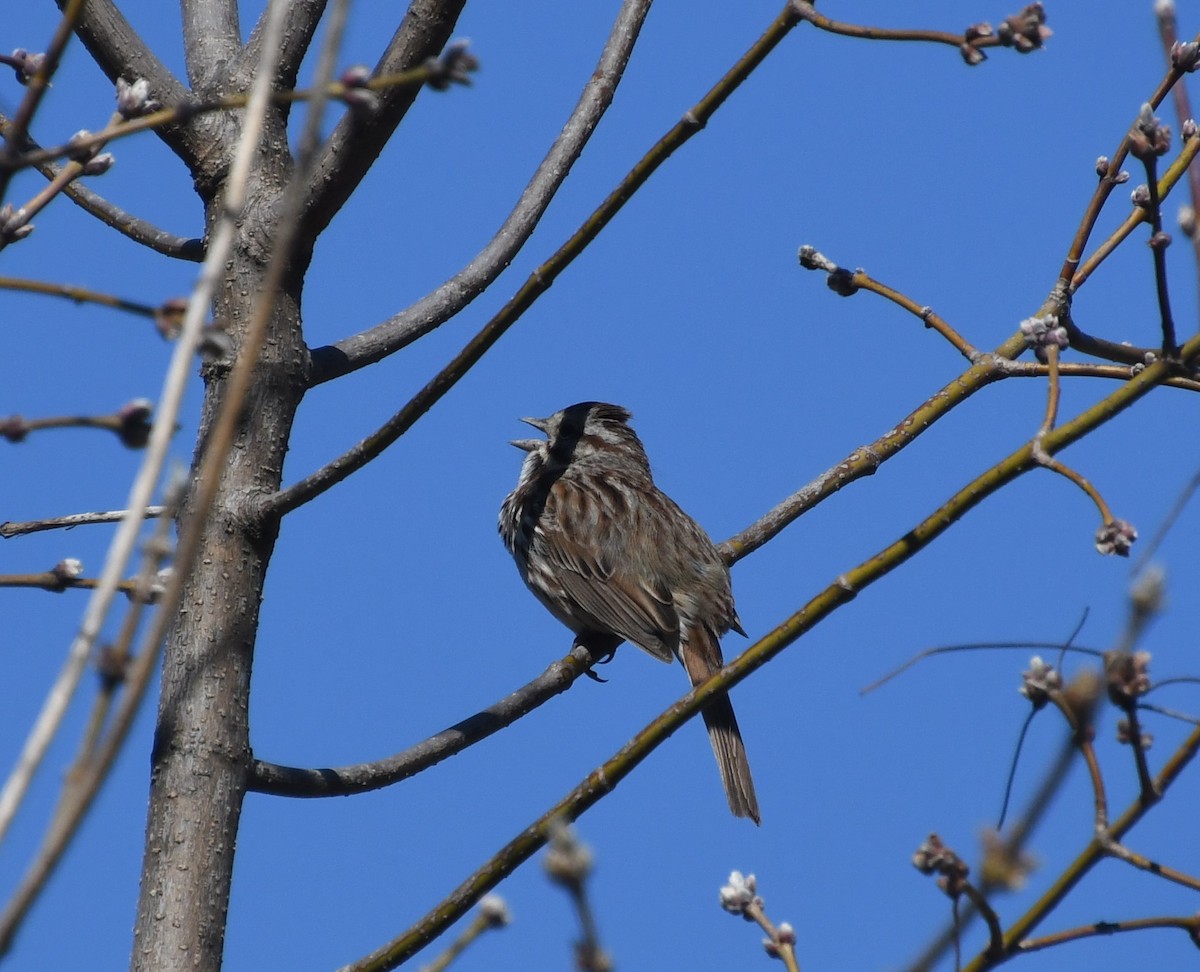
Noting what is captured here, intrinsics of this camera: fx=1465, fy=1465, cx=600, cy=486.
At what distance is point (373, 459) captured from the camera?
11.1 ft

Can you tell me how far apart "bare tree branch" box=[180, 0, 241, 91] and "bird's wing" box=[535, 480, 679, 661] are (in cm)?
348

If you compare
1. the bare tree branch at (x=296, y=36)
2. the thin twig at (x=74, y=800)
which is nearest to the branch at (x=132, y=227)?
the bare tree branch at (x=296, y=36)

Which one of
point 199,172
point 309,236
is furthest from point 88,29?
point 309,236

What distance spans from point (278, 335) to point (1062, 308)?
2129 millimetres

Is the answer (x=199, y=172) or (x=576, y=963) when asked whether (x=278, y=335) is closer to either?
(x=199, y=172)

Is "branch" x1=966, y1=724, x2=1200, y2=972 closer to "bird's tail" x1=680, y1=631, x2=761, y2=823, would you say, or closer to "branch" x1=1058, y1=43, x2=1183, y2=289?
"branch" x1=1058, y1=43, x2=1183, y2=289

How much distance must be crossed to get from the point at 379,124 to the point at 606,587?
3.88 m

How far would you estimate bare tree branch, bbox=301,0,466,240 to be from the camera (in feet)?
12.8

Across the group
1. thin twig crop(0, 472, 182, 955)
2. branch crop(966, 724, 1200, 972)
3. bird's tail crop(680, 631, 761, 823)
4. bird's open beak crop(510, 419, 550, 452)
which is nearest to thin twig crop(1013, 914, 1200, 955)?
branch crop(966, 724, 1200, 972)

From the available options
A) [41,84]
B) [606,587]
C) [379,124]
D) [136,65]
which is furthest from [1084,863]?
[606,587]

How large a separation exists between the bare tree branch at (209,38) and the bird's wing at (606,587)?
3.48m

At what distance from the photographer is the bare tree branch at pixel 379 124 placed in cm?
389

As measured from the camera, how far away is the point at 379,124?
3.89 metres

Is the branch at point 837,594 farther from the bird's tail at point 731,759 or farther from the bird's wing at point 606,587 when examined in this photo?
the bird's wing at point 606,587
